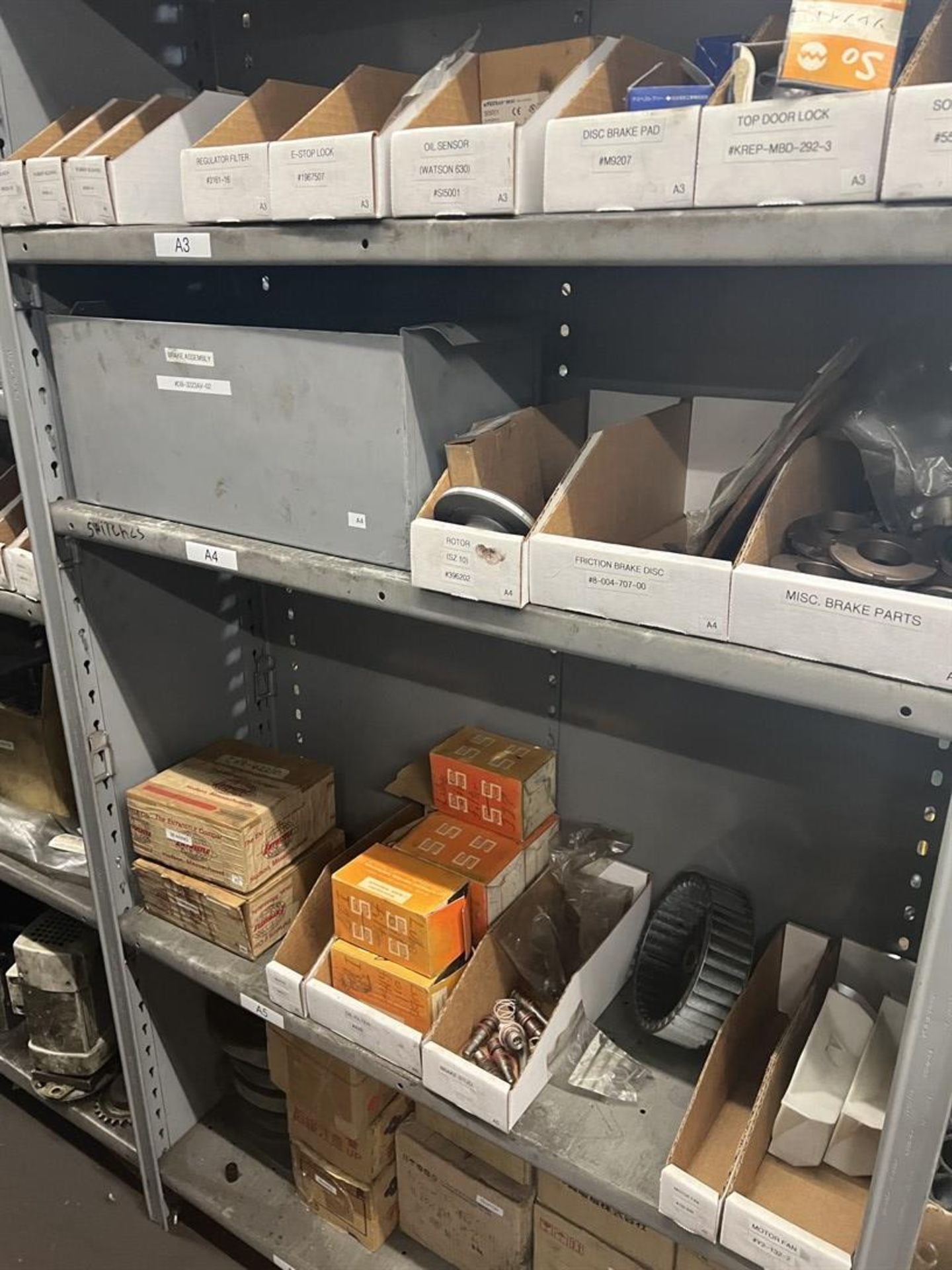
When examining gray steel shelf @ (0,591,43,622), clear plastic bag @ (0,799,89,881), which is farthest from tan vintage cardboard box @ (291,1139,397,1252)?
gray steel shelf @ (0,591,43,622)

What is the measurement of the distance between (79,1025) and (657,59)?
5.89 feet

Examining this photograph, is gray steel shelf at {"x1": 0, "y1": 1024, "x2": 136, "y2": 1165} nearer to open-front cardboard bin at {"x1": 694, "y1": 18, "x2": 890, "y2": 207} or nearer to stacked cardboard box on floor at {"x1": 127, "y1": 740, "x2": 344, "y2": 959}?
stacked cardboard box on floor at {"x1": 127, "y1": 740, "x2": 344, "y2": 959}

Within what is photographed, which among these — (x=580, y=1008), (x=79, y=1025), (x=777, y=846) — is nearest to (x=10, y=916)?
(x=79, y=1025)

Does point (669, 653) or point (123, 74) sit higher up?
point (123, 74)

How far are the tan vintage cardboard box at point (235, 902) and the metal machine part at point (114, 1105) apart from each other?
1.75 feet

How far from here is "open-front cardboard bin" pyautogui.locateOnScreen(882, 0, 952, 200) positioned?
64cm

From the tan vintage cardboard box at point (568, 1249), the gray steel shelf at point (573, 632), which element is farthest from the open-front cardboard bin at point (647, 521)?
the tan vintage cardboard box at point (568, 1249)

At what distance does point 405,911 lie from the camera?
3.98 feet

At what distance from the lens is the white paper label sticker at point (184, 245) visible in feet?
3.35

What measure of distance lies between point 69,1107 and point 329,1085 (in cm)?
68

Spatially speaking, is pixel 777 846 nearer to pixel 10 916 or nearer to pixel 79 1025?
pixel 79 1025

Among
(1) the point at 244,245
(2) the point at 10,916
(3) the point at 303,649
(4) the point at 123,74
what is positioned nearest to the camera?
(1) the point at 244,245

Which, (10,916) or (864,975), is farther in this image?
(10,916)

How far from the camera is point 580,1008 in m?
1.28
